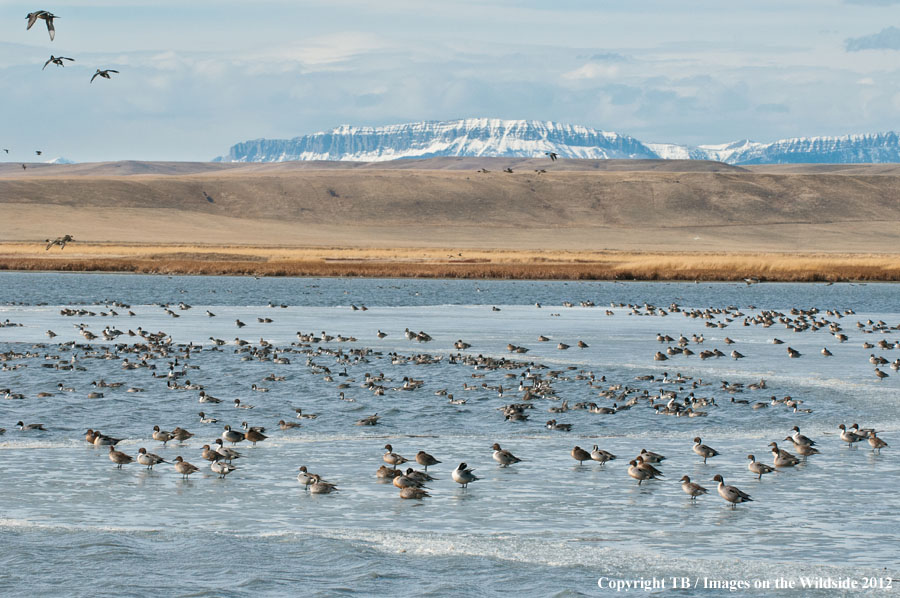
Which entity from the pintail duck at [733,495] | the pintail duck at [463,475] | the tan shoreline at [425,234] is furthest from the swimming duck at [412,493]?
the tan shoreline at [425,234]

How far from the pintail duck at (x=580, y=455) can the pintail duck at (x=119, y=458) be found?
22.1 feet

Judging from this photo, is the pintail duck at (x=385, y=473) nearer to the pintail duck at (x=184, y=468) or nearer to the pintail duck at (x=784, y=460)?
the pintail duck at (x=184, y=468)

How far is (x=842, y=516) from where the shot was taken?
14.9 m

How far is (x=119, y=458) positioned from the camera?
17766mm

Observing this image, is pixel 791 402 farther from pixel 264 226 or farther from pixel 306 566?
pixel 264 226

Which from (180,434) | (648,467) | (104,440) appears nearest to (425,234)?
(180,434)

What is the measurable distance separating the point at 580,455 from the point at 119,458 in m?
6.93

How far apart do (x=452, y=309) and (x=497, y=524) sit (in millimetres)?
42064

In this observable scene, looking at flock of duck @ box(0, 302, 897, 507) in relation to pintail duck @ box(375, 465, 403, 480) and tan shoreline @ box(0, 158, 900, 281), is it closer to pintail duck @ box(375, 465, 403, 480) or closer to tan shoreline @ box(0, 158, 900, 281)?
pintail duck @ box(375, 465, 403, 480)

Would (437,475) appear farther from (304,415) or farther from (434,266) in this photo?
(434,266)

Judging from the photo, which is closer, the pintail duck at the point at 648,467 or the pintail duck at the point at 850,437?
the pintail duck at the point at 648,467

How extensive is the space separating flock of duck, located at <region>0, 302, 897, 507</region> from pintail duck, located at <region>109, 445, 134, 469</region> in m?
0.01

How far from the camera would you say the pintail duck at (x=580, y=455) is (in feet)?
59.7

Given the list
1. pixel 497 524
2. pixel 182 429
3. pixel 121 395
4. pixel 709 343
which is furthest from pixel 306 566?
pixel 709 343
